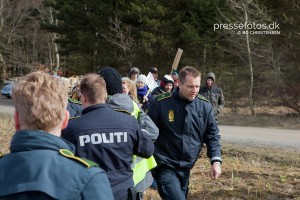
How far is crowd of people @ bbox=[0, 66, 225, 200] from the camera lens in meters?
1.61

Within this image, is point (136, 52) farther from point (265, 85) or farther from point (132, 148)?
point (132, 148)

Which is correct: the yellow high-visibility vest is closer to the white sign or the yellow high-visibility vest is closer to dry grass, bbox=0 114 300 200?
dry grass, bbox=0 114 300 200

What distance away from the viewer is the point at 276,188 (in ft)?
20.7

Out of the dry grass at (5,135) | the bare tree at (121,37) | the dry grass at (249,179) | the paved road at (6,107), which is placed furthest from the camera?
the bare tree at (121,37)

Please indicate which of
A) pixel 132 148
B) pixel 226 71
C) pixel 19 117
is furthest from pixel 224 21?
pixel 19 117

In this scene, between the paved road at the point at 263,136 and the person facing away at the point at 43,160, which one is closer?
the person facing away at the point at 43,160

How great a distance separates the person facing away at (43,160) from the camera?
5.23 ft

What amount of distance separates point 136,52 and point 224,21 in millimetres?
5469

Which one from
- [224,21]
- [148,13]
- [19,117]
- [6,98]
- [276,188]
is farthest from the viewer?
[6,98]

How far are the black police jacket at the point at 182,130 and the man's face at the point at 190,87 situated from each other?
0.23ft

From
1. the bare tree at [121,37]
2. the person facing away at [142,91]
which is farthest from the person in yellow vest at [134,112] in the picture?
the bare tree at [121,37]

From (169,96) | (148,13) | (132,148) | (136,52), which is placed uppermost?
(148,13)

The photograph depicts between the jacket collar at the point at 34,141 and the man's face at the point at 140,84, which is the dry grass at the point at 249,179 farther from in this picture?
the jacket collar at the point at 34,141

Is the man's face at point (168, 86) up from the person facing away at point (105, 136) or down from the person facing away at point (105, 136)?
up
